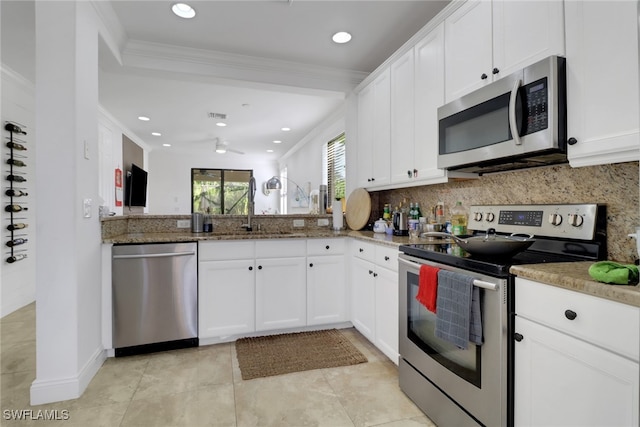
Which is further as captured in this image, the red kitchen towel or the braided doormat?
the braided doormat

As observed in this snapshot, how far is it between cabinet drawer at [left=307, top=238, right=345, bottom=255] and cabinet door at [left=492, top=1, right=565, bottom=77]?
182 centimetres

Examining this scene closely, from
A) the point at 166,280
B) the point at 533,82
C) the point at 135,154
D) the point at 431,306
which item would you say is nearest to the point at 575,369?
the point at 431,306

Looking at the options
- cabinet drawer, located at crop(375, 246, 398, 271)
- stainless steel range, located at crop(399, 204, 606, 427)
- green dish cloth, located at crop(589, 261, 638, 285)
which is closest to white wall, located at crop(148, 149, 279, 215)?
cabinet drawer, located at crop(375, 246, 398, 271)

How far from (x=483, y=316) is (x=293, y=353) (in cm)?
159

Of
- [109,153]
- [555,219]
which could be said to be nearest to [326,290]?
[555,219]

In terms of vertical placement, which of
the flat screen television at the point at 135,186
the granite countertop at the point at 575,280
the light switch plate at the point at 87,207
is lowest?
the granite countertop at the point at 575,280

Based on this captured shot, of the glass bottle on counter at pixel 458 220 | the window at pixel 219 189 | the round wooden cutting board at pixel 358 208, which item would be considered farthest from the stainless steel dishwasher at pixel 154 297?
the window at pixel 219 189

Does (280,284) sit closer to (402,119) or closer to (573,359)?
(402,119)

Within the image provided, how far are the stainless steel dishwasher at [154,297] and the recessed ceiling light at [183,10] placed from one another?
1.74 m

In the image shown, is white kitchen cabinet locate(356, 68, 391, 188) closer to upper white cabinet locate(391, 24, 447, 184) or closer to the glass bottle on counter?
upper white cabinet locate(391, 24, 447, 184)

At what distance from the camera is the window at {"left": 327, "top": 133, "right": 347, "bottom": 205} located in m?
4.75

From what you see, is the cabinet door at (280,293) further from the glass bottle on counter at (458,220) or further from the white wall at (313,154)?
the white wall at (313,154)

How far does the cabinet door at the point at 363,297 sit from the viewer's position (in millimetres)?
2564

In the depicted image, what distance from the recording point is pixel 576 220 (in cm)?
154
